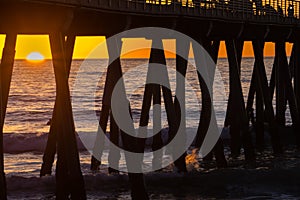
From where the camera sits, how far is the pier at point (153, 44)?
16.4 metres

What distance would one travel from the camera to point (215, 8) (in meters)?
24.5

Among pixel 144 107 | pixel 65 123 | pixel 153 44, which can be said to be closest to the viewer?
pixel 65 123

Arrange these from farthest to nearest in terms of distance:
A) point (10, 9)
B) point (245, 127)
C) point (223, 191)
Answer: point (245, 127)
point (223, 191)
point (10, 9)

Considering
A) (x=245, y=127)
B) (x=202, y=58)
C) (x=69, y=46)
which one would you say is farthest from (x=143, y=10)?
(x=245, y=127)

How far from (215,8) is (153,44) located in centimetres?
366

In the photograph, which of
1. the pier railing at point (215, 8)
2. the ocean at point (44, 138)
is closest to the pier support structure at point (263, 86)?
the pier railing at point (215, 8)

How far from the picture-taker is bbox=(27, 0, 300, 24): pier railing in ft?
60.8

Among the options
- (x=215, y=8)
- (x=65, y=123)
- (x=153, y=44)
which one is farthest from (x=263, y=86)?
(x=65, y=123)

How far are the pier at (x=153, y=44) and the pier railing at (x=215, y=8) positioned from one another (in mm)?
32

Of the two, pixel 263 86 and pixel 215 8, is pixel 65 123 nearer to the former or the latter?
pixel 215 8

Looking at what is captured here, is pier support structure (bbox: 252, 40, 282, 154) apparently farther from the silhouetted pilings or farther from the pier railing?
the pier railing

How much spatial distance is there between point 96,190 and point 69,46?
14.1ft

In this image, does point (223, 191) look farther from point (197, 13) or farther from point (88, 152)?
point (88, 152)

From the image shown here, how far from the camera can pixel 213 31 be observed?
24500mm
